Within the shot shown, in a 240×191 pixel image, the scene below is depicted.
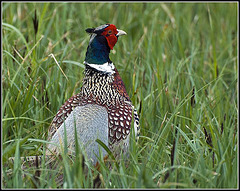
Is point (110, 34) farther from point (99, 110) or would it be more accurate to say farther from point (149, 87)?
point (149, 87)

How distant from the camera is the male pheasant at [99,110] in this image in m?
3.45

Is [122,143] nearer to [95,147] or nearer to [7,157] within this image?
[95,147]

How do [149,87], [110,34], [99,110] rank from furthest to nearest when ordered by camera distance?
[149,87] < [110,34] < [99,110]

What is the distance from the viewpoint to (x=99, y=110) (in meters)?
3.65

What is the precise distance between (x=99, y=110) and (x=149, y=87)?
4.00 ft

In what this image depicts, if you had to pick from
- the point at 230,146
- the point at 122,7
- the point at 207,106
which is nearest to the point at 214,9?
the point at 122,7

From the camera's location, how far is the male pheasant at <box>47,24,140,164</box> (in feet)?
11.3

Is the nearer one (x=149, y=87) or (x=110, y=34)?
(x=110, y=34)

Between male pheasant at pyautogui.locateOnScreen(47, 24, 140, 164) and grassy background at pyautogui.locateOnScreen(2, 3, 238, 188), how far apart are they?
164 millimetres

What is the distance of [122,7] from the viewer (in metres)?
6.74

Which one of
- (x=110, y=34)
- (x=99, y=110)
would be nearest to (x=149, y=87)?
(x=110, y=34)

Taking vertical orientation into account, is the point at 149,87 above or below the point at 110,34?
below

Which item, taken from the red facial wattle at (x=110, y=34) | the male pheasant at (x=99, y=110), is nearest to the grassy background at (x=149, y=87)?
the male pheasant at (x=99, y=110)

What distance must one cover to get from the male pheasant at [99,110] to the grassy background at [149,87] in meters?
0.16
